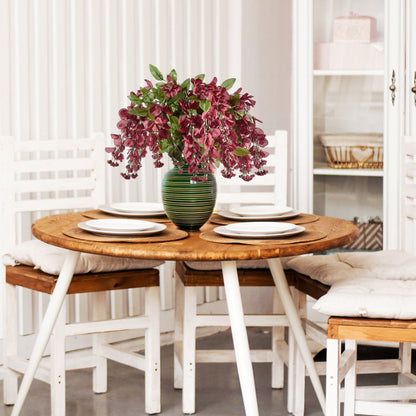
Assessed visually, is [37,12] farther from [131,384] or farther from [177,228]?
[131,384]

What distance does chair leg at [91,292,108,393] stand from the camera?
2.64m

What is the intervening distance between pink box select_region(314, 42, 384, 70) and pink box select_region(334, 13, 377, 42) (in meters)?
0.02

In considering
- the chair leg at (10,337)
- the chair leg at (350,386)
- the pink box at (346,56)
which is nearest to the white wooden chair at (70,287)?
the chair leg at (10,337)

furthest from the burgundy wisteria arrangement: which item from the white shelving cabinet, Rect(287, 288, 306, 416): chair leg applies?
the white shelving cabinet

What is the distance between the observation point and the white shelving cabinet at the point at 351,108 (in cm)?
308

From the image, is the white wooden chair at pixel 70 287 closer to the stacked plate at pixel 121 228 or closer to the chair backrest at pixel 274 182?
the stacked plate at pixel 121 228

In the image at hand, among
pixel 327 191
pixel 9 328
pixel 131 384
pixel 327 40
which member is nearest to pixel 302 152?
pixel 327 191

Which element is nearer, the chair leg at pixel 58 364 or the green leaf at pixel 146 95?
the green leaf at pixel 146 95

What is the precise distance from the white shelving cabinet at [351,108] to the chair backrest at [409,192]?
54 centimetres

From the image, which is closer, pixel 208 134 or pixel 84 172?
pixel 208 134

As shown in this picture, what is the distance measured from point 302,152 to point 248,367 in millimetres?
1569

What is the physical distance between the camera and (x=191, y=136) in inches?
73.9

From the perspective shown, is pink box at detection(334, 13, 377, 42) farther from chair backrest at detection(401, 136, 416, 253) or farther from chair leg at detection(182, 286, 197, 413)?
chair leg at detection(182, 286, 197, 413)

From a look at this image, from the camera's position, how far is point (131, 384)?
9.18ft
